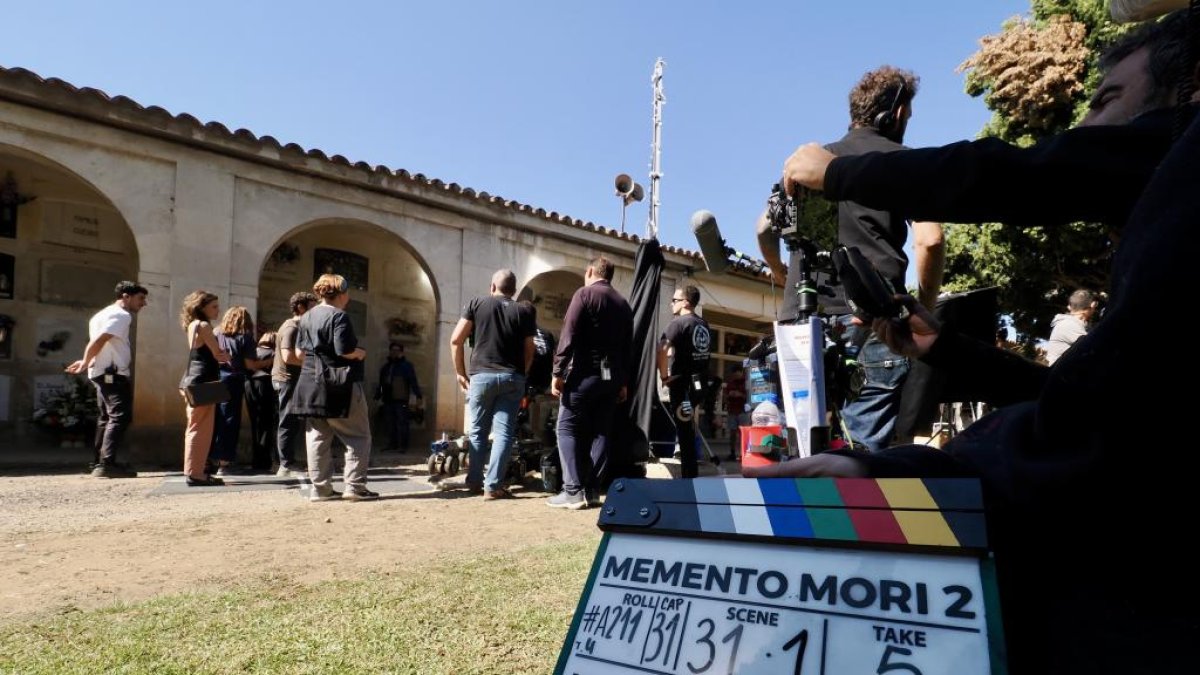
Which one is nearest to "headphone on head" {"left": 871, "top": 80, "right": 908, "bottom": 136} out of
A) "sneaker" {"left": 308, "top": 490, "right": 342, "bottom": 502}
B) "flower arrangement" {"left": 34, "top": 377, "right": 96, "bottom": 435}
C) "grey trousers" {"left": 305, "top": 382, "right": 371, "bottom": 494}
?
"grey trousers" {"left": 305, "top": 382, "right": 371, "bottom": 494}

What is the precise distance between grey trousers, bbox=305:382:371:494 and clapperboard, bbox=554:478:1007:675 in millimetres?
4716

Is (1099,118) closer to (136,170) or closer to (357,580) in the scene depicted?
(357,580)

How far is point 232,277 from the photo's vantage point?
8438 millimetres

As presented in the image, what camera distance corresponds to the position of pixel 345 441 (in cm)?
542

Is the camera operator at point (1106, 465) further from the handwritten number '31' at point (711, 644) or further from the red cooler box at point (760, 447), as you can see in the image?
the red cooler box at point (760, 447)

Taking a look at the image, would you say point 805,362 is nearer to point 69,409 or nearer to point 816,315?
point 816,315

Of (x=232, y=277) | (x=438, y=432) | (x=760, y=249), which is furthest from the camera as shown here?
(x=438, y=432)

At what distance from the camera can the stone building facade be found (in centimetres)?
777

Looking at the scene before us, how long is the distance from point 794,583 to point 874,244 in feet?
7.44

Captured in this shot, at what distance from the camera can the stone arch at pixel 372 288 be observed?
11.0 metres

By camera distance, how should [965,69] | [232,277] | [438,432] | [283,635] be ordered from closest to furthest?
[283,635] < [232,277] < [438,432] < [965,69]

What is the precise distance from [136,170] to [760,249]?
8.09m

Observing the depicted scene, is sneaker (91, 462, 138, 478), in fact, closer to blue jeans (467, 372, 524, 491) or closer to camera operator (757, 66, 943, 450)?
blue jeans (467, 372, 524, 491)

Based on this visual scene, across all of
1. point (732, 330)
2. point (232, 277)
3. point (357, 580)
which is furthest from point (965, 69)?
point (357, 580)
